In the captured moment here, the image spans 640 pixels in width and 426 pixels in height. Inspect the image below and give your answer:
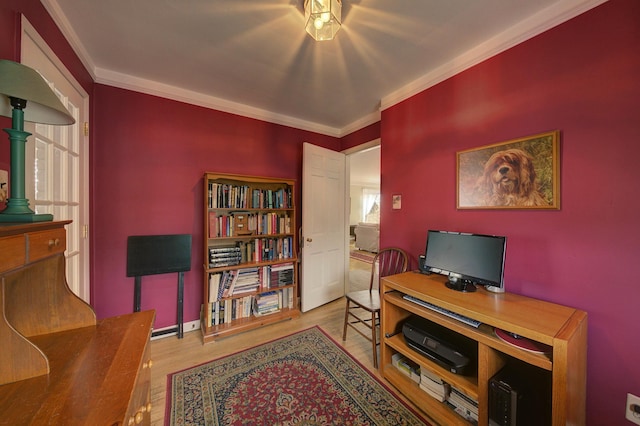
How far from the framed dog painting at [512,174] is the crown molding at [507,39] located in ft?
2.21

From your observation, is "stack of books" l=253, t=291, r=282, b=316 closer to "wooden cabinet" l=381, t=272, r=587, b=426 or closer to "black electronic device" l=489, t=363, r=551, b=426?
"wooden cabinet" l=381, t=272, r=587, b=426

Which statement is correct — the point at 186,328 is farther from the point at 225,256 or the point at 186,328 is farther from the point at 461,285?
the point at 461,285

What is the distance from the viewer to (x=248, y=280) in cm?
249

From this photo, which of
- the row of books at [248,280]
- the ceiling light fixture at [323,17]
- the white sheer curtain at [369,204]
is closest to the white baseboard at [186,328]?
Result: the row of books at [248,280]

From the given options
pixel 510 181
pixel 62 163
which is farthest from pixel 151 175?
pixel 510 181

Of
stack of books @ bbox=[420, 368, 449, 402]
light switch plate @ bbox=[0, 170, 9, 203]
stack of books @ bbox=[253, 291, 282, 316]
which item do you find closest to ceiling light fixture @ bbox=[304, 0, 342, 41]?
light switch plate @ bbox=[0, 170, 9, 203]

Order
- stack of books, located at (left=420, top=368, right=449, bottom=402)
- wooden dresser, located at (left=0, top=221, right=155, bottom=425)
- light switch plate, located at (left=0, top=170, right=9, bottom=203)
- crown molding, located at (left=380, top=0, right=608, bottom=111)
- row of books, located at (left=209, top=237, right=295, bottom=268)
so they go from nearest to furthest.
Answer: wooden dresser, located at (left=0, top=221, right=155, bottom=425), light switch plate, located at (left=0, top=170, right=9, bottom=203), crown molding, located at (left=380, top=0, right=608, bottom=111), stack of books, located at (left=420, top=368, right=449, bottom=402), row of books, located at (left=209, top=237, right=295, bottom=268)

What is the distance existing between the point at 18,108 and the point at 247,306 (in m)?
2.23

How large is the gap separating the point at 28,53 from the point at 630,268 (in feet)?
10.8

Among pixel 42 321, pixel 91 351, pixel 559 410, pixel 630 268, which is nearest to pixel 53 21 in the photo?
pixel 42 321

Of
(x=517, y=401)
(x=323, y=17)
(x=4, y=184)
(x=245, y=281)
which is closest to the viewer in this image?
(x=4, y=184)

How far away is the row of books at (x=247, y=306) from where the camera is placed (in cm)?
231

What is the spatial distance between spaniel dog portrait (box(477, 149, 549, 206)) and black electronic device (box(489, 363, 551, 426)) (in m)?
Answer: 1.04

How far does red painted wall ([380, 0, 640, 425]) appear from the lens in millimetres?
1169
